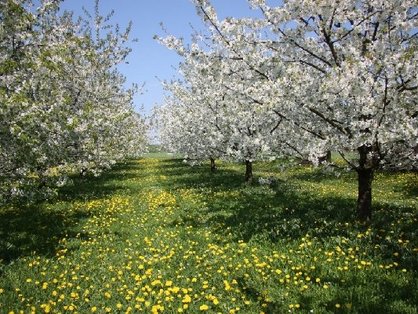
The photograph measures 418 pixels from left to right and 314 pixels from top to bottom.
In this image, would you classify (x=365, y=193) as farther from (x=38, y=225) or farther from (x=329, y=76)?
(x=38, y=225)

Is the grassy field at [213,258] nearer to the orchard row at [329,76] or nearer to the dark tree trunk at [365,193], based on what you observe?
the dark tree trunk at [365,193]

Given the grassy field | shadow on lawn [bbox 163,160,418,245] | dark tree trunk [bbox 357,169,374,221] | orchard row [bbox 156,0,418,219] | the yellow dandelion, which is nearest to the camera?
the yellow dandelion

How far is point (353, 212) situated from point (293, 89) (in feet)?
16.9

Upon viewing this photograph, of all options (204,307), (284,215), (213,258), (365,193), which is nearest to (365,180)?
(365,193)

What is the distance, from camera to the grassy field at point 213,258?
285 inches

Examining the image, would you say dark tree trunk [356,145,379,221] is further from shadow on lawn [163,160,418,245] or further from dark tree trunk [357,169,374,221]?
shadow on lawn [163,160,418,245]

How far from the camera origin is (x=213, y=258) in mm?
9492

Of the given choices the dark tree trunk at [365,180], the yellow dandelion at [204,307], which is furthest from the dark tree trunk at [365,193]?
the yellow dandelion at [204,307]

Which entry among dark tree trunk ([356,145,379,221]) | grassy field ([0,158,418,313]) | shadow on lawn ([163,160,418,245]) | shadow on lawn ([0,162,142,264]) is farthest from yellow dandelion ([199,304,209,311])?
dark tree trunk ([356,145,379,221])

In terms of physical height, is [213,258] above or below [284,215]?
below

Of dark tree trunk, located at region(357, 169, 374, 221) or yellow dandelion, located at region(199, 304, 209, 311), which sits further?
dark tree trunk, located at region(357, 169, 374, 221)

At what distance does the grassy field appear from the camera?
285 inches

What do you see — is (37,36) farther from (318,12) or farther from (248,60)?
(318,12)

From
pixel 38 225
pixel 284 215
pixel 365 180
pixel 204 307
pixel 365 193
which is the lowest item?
pixel 38 225
